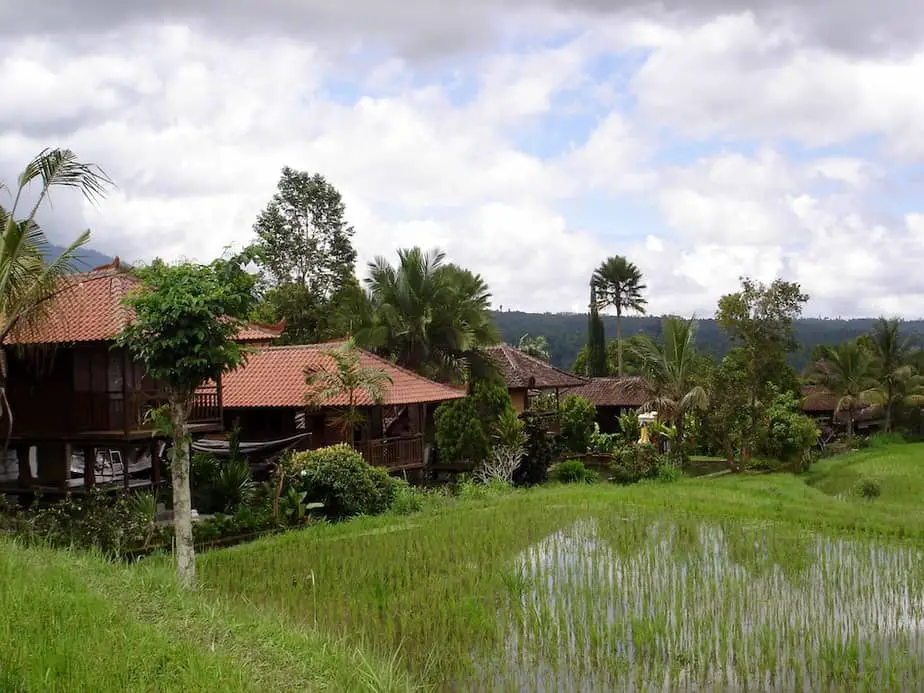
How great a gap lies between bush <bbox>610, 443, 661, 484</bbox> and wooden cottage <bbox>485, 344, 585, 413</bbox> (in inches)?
271

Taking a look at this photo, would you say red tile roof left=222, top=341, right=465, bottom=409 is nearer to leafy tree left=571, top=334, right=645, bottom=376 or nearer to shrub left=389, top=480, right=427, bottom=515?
shrub left=389, top=480, right=427, bottom=515

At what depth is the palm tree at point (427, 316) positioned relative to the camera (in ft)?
84.2

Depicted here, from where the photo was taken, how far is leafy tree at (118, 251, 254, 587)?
10.6 metres

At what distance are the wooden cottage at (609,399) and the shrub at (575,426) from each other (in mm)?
3828

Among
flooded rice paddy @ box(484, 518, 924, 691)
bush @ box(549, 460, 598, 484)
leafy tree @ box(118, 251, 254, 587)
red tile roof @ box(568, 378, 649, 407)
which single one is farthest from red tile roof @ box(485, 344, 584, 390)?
leafy tree @ box(118, 251, 254, 587)

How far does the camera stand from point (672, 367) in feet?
83.4

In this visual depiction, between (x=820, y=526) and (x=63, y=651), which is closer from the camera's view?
(x=63, y=651)

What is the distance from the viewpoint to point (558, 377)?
31.0 m

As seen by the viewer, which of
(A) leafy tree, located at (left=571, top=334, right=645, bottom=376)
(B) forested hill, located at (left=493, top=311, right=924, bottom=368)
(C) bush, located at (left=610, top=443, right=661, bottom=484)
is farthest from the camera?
(B) forested hill, located at (left=493, top=311, right=924, bottom=368)

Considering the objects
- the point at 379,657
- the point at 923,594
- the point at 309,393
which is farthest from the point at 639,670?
the point at 309,393

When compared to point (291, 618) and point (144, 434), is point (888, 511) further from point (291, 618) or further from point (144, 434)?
point (144, 434)

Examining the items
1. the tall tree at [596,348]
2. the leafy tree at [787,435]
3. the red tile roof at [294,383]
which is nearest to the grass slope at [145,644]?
the red tile roof at [294,383]

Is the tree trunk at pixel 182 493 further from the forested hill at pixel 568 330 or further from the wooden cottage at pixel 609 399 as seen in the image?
the forested hill at pixel 568 330

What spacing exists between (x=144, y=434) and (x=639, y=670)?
34.8 ft
